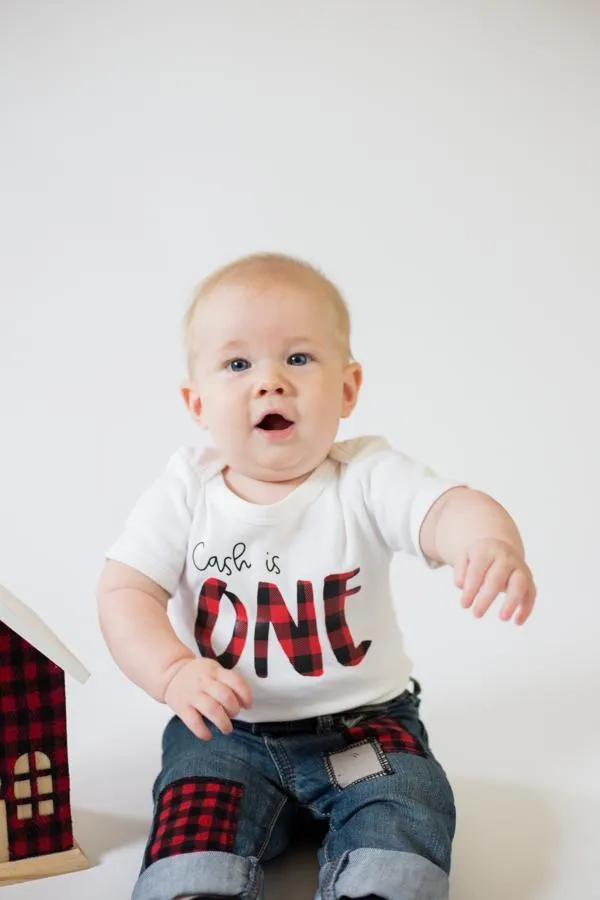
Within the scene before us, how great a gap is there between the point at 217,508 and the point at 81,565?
77 centimetres

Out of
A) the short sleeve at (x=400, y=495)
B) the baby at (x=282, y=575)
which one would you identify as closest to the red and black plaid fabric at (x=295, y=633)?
the baby at (x=282, y=575)

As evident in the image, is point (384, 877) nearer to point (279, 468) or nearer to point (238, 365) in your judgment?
point (279, 468)

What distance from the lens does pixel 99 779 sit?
59.3 inches

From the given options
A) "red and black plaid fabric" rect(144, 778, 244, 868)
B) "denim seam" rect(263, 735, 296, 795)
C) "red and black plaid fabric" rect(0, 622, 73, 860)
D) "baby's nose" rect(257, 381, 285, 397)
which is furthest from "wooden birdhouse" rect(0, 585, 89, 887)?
"baby's nose" rect(257, 381, 285, 397)

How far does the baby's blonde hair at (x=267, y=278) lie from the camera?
1.34 metres

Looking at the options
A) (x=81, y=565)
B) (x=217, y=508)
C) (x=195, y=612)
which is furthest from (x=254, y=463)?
(x=81, y=565)

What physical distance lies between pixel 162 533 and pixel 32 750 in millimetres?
273

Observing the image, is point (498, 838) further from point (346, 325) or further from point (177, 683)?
point (346, 325)

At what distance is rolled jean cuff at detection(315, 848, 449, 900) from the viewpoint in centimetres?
112

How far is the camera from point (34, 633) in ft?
4.00

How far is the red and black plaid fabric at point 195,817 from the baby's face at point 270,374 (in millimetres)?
336

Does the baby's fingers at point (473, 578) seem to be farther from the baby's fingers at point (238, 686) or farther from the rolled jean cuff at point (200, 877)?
the rolled jean cuff at point (200, 877)

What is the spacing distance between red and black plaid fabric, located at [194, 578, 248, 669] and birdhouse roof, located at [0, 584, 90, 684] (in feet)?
0.55

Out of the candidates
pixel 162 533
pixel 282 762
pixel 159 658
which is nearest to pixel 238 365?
pixel 162 533
